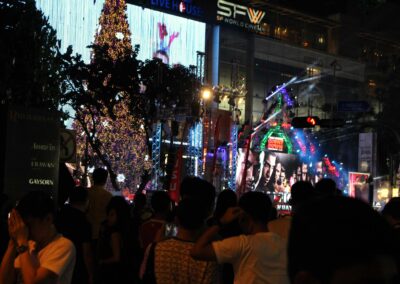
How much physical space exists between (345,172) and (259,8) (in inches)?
443

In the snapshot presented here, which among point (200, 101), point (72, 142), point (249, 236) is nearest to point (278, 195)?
point (200, 101)

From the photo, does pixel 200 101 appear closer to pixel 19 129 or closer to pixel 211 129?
pixel 211 129

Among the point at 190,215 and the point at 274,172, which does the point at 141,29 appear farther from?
the point at 190,215

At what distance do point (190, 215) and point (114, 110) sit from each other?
21653 millimetres

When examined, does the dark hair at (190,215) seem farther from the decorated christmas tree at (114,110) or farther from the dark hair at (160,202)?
the decorated christmas tree at (114,110)

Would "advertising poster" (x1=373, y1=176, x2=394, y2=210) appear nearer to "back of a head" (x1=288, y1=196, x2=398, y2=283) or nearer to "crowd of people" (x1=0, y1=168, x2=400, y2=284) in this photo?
"crowd of people" (x1=0, y1=168, x2=400, y2=284)

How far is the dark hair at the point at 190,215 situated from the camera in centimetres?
404

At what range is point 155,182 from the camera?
68.3ft

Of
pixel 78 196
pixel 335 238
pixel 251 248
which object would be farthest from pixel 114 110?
pixel 335 238

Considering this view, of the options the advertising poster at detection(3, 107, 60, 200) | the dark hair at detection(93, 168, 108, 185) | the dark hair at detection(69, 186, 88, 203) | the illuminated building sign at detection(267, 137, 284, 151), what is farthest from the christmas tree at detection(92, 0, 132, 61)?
the dark hair at detection(69, 186, 88, 203)

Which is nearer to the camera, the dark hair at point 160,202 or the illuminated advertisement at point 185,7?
the dark hair at point 160,202

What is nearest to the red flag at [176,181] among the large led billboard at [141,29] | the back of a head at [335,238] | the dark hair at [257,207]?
the large led billboard at [141,29]

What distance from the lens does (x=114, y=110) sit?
2538cm

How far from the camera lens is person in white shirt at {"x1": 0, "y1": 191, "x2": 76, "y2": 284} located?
354cm
